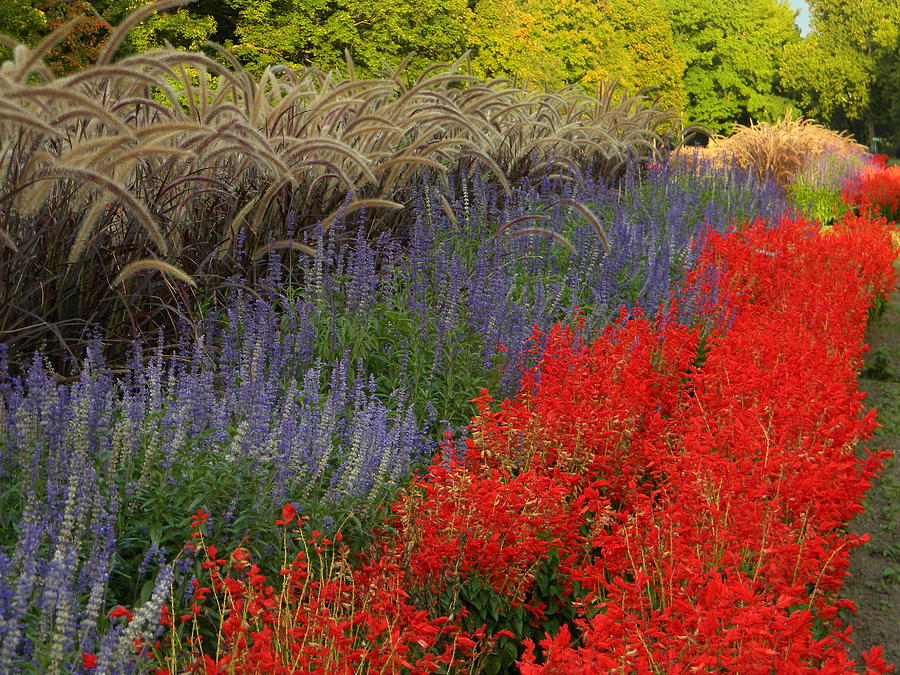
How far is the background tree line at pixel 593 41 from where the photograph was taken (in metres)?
23.5

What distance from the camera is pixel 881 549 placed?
4.73 metres

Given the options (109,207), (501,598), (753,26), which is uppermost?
(753,26)

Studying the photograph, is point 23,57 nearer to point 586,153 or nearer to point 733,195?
point 586,153

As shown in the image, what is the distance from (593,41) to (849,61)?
18175 mm

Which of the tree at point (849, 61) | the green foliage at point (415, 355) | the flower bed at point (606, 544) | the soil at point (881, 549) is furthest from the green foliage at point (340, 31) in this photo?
the tree at point (849, 61)

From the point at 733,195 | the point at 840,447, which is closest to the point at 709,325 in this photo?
the point at 840,447

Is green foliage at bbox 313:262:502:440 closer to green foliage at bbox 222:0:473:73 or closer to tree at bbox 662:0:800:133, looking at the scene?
green foliage at bbox 222:0:473:73

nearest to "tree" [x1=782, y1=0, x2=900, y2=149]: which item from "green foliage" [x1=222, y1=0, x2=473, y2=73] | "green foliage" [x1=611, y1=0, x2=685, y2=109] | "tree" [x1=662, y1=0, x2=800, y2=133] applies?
"tree" [x1=662, y1=0, x2=800, y2=133]

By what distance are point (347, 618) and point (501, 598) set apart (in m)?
0.62

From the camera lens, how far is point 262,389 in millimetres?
3611

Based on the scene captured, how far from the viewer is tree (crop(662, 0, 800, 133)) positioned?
53000 mm

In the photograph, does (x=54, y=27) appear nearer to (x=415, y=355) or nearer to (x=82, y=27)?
(x=82, y=27)

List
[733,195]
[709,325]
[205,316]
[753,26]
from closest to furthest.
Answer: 1. [205,316]
2. [709,325]
3. [733,195]
4. [753,26]

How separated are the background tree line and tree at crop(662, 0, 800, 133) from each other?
79 millimetres
